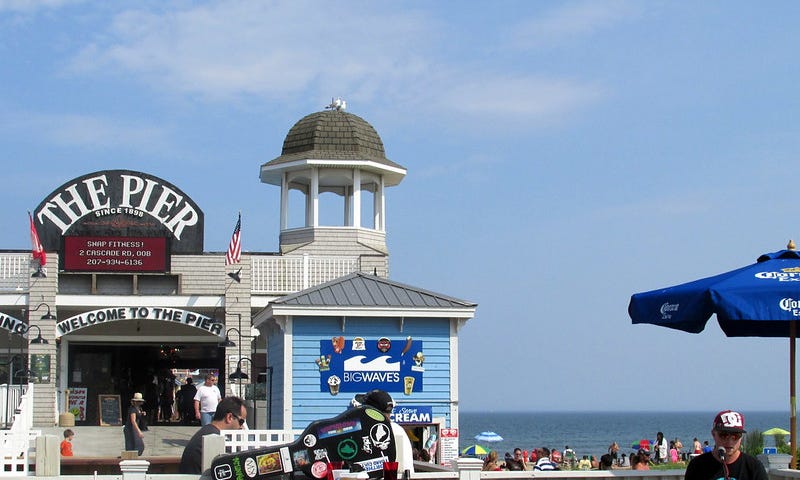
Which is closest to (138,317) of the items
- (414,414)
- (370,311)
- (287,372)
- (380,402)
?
(287,372)

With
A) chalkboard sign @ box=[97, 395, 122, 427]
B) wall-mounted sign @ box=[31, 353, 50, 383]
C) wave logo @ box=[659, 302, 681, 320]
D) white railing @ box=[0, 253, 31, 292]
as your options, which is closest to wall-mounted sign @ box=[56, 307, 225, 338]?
wall-mounted sign @ box=[31, 353, 50, 383]

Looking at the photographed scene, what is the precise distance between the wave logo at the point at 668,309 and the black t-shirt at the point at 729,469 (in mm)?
3181

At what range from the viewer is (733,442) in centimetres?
756

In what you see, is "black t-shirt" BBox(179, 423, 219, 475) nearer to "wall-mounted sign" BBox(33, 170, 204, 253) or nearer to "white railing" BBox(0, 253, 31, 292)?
"wall-mounted sign" BBox(33, 170, 204, 253)

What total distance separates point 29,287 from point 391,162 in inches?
397

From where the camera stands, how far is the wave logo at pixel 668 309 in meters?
10.8

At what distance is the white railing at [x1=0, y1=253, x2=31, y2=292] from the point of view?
27.2 m

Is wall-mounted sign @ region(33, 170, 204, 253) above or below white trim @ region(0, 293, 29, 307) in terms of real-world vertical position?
above

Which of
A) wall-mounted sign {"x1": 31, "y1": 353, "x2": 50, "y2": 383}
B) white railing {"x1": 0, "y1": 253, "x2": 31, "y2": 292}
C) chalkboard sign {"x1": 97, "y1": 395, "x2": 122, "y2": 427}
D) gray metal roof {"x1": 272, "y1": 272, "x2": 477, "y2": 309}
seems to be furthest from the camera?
chalkboard sign {"x1": 97, "y1": 395, "x2": 122, "y2": 427}

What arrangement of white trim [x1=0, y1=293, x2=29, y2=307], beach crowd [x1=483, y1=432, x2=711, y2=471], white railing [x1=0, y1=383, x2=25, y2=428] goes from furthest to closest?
white trim [x1=0, y1=293, x2=29, y2=307]
beach crowd [x1=483, y1=432, x2=711, y2=471]
white railing [x1=0, y1=383, x2=25, y2=428]

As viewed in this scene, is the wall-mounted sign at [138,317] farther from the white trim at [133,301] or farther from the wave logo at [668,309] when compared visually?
the wave logo at [668,309]

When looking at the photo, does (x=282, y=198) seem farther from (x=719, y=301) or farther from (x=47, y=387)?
(x=719, y=301)

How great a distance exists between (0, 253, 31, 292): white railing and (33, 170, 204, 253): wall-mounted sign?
67 centimetres

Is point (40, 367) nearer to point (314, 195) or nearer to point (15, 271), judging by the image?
point (15, 271)
